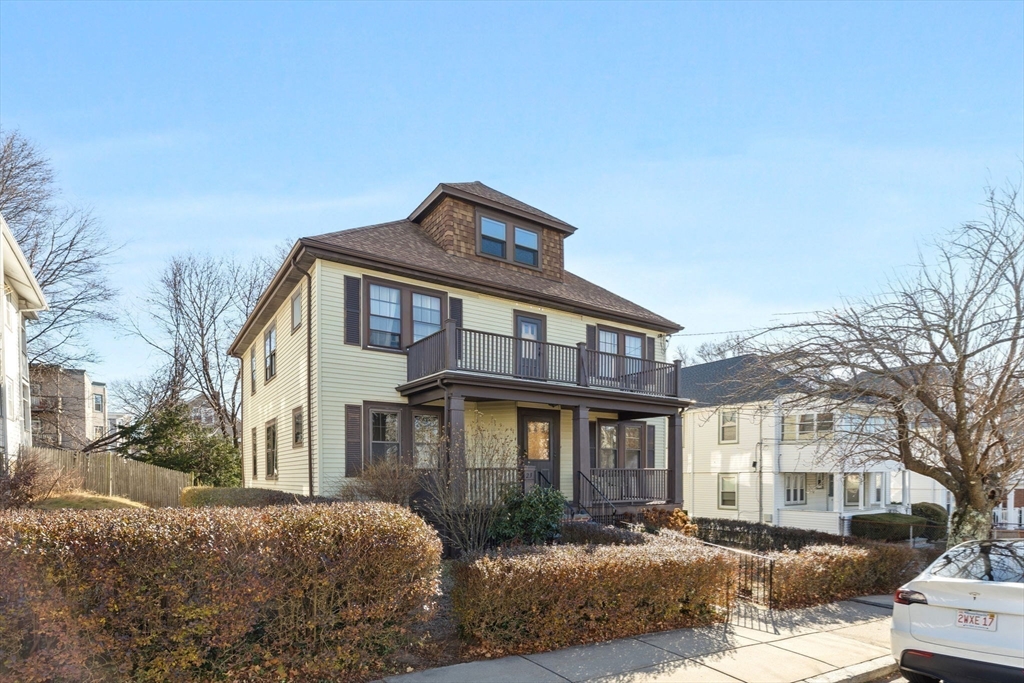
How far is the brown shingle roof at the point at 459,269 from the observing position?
1473 centimetres

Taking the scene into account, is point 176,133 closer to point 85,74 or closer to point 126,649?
point 85,74

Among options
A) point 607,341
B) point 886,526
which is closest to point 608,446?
point 607,341

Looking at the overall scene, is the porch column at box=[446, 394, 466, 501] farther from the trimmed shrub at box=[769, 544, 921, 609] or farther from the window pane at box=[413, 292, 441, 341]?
the trimmed shrub at box=[769, 544, 921, 609]

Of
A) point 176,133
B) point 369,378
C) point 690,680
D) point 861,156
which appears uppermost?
point 176,133

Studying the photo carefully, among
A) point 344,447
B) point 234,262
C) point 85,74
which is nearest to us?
point 85,74

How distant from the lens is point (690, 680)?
591 centimetres

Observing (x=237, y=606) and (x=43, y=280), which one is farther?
(x=43, y=280)

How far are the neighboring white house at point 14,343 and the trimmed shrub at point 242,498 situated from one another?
455 centimetres

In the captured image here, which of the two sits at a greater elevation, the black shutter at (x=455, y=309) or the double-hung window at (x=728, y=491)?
the black shutter at (x=455, y=309)

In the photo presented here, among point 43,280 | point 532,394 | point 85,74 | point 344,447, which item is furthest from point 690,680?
point 43,280

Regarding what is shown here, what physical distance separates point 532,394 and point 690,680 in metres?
9.03

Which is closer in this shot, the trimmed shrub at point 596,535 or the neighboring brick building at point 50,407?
the trimmed shrub at point 596,535

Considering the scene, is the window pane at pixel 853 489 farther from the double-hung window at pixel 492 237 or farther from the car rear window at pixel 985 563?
the car rear window at pixel 985 563

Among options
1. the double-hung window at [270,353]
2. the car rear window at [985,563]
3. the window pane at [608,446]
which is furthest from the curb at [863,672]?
the double-hung window at [270,353]
